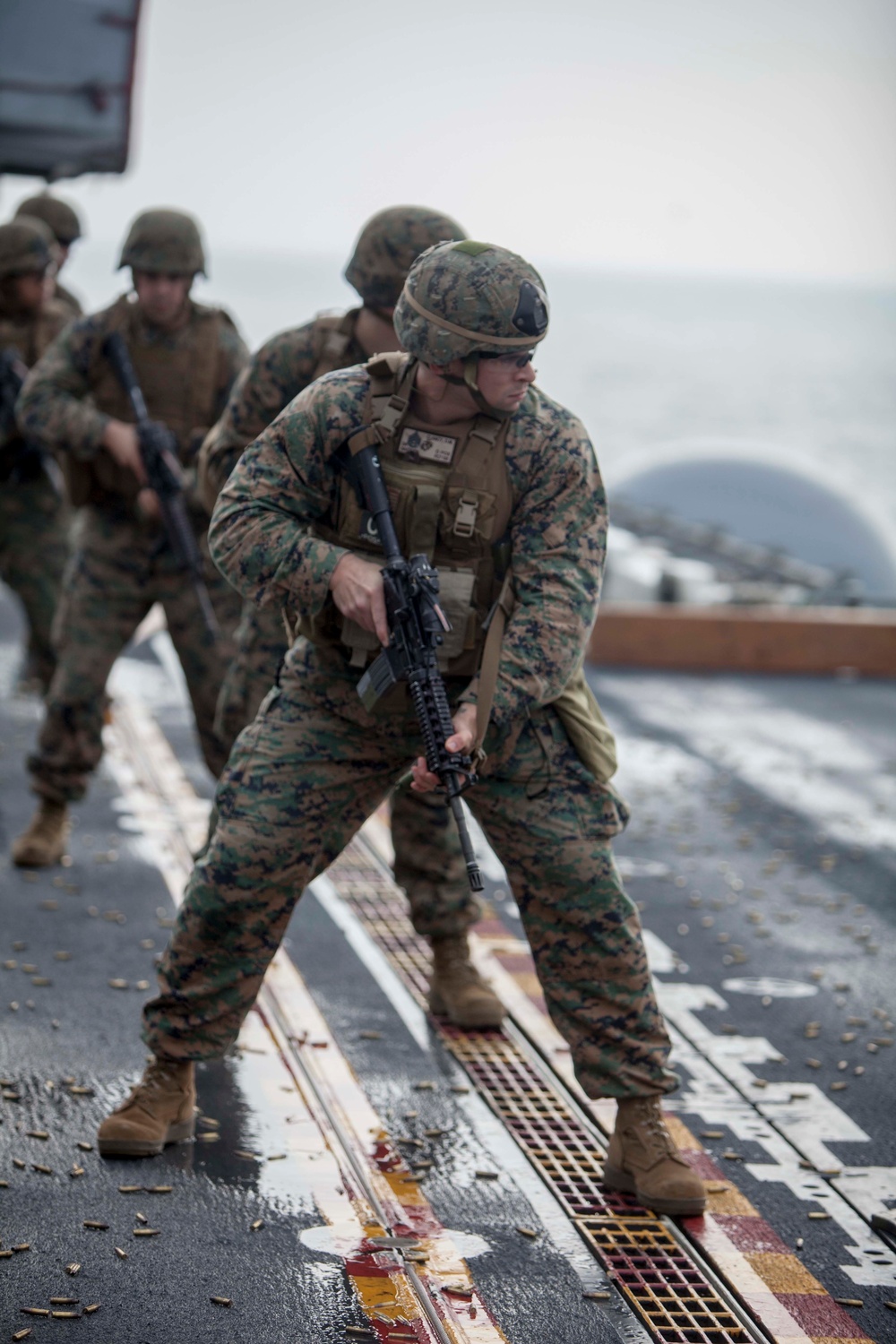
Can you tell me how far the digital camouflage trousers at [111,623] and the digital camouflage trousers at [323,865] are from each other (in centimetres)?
188

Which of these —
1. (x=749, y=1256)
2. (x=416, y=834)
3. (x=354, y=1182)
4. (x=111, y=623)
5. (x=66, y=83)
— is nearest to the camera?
(x=749, y=1256)

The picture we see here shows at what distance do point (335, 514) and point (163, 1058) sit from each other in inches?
53.9

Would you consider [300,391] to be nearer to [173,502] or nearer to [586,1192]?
[173,502]

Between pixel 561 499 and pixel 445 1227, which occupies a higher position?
pixel 561 499

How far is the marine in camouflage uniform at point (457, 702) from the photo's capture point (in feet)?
11.9

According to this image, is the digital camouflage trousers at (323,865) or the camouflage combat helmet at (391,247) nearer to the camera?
the digital camouflage trousers at (323,865)

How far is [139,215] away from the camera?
18.6 feet

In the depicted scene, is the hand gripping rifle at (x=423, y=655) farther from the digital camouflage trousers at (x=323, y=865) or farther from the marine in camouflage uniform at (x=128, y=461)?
the marine in camouflage uniform at (x=128, y=461)

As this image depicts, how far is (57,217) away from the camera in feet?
29.0

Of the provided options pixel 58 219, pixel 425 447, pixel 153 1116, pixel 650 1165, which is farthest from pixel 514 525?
pixel 58 219

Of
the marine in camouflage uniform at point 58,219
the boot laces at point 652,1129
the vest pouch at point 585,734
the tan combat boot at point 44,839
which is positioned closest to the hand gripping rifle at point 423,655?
the vest pouch at point 585,734

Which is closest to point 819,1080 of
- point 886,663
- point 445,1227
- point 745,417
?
point 445,1227

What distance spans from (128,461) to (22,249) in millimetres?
2146

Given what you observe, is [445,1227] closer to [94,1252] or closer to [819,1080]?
[94,1252]
